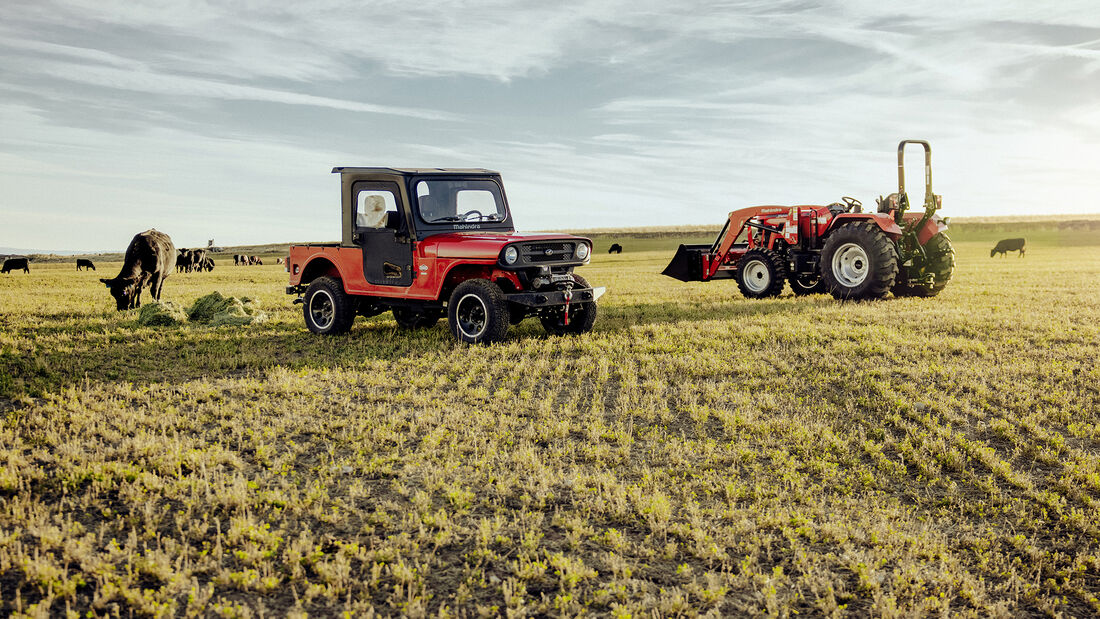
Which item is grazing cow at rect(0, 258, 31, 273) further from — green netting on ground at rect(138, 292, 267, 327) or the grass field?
the grass field

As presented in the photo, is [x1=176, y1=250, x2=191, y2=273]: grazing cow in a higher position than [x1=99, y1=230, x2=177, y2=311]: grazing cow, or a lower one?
higher

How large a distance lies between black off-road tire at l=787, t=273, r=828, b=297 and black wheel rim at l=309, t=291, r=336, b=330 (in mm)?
10551

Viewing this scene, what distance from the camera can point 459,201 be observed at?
12430 mm

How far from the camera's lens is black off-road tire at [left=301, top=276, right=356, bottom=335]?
13109mm

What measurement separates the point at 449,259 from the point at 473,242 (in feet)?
1.84

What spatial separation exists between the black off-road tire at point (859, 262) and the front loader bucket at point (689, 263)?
3474 millimetres

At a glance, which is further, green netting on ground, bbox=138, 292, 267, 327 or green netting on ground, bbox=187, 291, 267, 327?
green netting on ground, bbox=187, 291, 267, 327

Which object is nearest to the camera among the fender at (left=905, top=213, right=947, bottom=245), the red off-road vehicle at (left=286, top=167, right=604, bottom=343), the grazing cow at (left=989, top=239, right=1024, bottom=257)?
the red off-road vehicle at (left=286, top=167, right=604, bottom=343)

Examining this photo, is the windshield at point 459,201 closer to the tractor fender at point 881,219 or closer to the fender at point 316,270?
the fender at point 316,270

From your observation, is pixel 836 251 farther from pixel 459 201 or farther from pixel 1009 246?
pixel 1009 246

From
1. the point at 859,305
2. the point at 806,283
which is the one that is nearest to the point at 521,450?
the point at 859,305

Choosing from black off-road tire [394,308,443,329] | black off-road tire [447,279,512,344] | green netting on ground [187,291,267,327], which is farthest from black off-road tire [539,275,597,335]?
green netting on ground [187,291,267,327]

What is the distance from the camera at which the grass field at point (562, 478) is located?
4.78 meters

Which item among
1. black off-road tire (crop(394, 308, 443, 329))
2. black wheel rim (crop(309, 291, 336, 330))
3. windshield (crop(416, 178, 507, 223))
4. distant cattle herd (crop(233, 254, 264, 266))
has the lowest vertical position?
black off-road tire (crop(394, 308, 443, 329))
